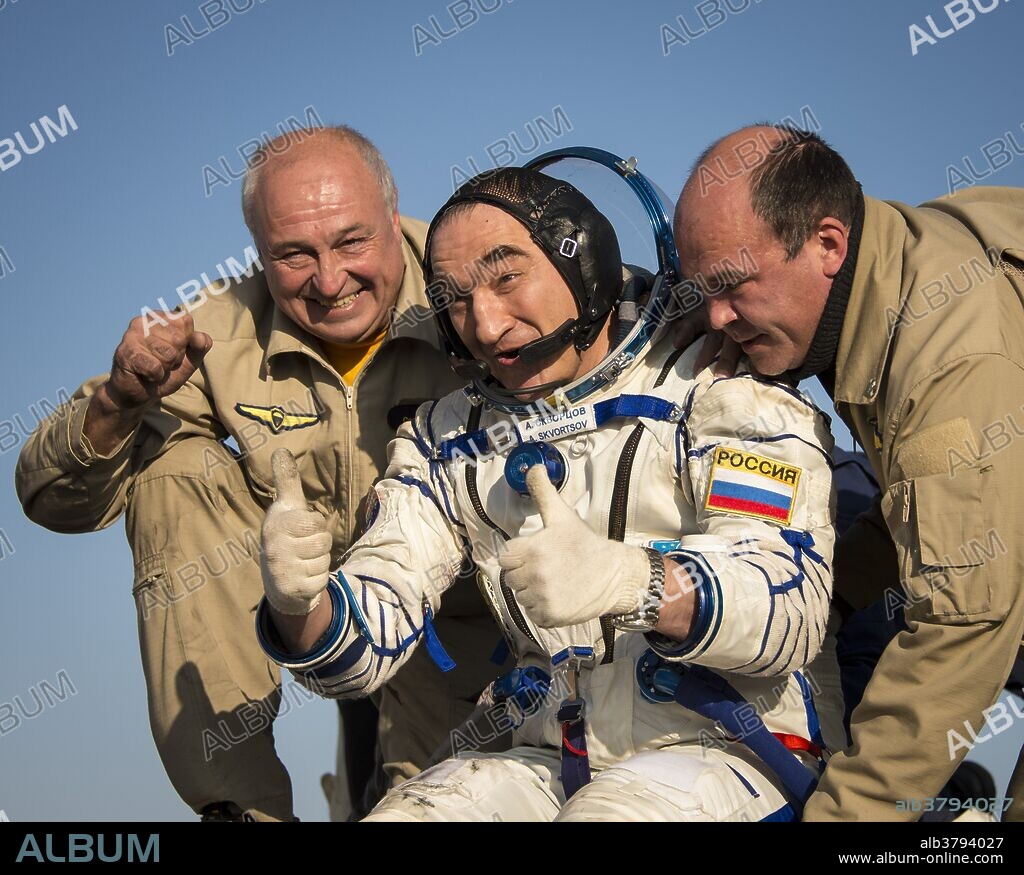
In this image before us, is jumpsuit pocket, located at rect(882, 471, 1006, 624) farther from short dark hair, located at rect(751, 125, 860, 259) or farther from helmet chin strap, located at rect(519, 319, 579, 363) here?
helmet chin strap, located at rect(519, 319, 579, 363)

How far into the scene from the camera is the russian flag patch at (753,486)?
13.2 feet

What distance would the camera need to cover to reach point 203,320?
6051 millimetres

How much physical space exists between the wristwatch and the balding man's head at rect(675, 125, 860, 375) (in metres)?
1.06

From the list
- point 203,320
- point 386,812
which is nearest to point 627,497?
point 386,812

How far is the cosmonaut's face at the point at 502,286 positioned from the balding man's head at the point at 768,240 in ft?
1.57

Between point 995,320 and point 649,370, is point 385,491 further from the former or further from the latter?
point 995,320

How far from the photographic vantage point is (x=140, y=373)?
5.13m

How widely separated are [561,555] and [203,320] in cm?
302

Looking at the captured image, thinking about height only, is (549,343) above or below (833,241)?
above

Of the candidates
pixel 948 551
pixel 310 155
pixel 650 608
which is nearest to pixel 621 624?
pixel 650 608

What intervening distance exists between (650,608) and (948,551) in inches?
35.3

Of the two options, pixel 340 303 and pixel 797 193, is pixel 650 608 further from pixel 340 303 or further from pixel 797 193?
pixel 340 303

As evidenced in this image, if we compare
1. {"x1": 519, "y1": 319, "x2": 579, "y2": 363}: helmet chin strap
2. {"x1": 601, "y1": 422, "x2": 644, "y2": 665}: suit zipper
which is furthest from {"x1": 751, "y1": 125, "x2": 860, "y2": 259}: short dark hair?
{"x1": 601, "y1": 422, "x2": 644, "y2": 665}: suit zipper

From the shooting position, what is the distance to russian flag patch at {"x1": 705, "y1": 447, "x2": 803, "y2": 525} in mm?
4016
